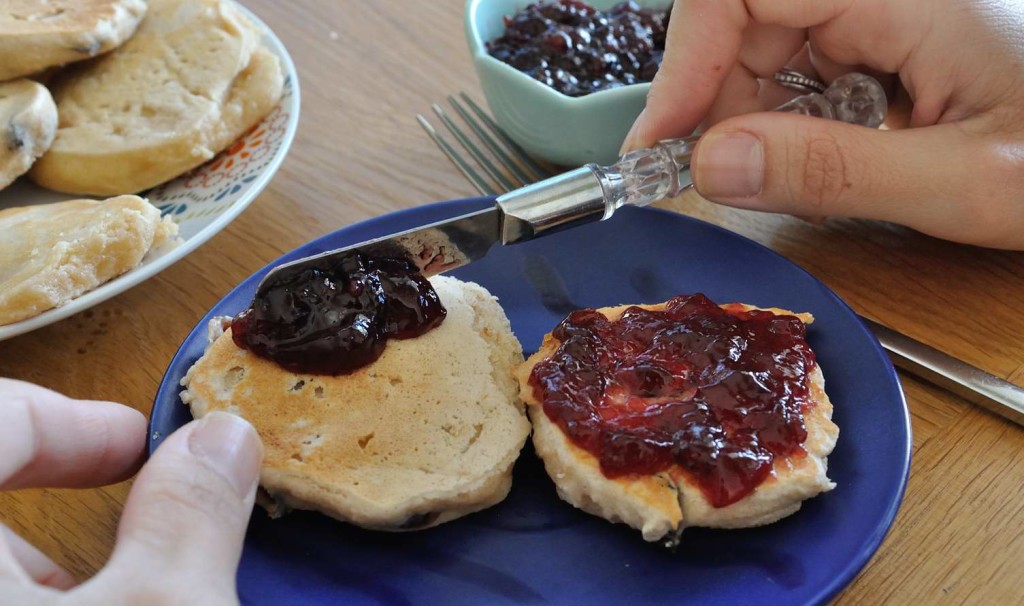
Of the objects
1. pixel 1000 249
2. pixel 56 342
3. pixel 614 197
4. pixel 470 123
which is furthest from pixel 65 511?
pixel 1000 249

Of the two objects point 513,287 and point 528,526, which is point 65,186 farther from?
point 528,526

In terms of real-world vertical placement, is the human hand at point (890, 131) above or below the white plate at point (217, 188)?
above

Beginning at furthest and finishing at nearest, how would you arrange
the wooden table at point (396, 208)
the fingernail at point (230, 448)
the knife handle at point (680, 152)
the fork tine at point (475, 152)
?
1. the fork tine at point (475, 152)
2. the knife handle at point (680, 152)
3. the wooden table at point (396, 208)
4. the fingernail at point (230, 448)

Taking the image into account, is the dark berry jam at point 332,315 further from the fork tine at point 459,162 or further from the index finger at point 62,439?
the fork tine at point 459,162

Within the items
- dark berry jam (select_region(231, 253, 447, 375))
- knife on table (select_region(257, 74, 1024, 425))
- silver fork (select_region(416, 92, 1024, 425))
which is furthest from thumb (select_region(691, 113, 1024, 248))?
dark berry jam (select_region(231, 253, 447, 375))

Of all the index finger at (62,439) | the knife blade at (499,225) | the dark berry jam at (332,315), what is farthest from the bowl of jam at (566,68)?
the index finger at (62,439)

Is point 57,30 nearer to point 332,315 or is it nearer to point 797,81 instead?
A: point 332,315

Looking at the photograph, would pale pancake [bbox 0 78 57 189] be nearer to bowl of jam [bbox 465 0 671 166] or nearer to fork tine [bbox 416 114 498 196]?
fork tine [bbox 416 114 498 196]

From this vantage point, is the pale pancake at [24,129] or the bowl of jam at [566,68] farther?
the bowl of jam at [566,68]
